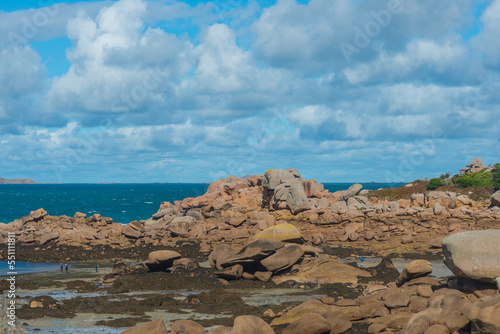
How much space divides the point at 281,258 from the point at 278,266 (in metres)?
0.51

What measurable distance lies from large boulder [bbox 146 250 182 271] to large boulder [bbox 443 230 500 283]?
1607cm

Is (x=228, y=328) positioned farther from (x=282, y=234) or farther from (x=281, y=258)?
(x=282, y=234)

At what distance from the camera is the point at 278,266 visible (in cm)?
2633

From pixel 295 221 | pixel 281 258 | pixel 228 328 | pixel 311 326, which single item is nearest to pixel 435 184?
pixel 295 221

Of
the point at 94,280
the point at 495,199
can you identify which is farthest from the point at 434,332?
the point at 495,199

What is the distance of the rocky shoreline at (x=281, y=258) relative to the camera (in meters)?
15.5

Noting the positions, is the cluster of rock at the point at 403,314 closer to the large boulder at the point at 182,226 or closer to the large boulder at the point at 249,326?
the large boulder at the point at 249,326

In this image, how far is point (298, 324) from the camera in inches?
589

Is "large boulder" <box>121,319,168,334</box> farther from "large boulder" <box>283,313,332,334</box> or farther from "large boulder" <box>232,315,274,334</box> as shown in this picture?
"large boulder" <box>283,313,332,334</box>

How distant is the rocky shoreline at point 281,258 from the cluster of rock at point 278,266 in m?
0.06

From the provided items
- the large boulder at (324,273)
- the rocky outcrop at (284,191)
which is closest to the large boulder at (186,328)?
the large boulder at (324,273)

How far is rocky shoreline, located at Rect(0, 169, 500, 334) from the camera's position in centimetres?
1548

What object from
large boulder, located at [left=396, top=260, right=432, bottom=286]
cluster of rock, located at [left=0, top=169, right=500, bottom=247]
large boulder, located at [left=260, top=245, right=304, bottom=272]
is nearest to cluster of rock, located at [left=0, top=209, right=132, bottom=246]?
cluster of rock, located at [left=0, top=169, right=500, bottom=247]

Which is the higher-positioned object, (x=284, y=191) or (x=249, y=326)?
(x=284, y=191)
